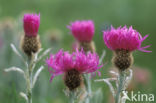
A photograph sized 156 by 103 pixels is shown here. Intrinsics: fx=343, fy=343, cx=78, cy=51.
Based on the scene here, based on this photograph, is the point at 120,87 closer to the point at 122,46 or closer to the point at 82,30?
the point at 122,46

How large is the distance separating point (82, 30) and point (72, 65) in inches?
38.1

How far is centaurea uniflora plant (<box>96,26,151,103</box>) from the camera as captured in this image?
219 cm

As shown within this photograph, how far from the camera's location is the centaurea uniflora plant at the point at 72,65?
6.88 ft

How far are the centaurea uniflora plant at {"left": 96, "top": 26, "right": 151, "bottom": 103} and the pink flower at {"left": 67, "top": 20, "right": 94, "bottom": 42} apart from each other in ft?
2.44

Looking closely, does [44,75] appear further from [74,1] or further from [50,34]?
[74,1]

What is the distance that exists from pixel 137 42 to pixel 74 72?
447 millimetres

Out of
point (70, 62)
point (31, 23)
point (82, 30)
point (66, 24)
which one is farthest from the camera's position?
point (66, 24)

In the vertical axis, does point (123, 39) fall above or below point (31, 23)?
below

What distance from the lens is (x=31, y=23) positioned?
2480 millimetres

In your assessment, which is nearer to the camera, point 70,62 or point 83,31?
point 70,62

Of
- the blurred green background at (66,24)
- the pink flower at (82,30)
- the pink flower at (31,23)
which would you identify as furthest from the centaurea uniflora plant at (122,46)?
the blurred green background at (66,24)

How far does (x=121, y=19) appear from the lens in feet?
28.6

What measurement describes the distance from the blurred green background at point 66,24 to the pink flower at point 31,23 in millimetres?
1619

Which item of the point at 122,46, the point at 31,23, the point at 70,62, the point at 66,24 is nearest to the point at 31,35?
the point at 31,23
